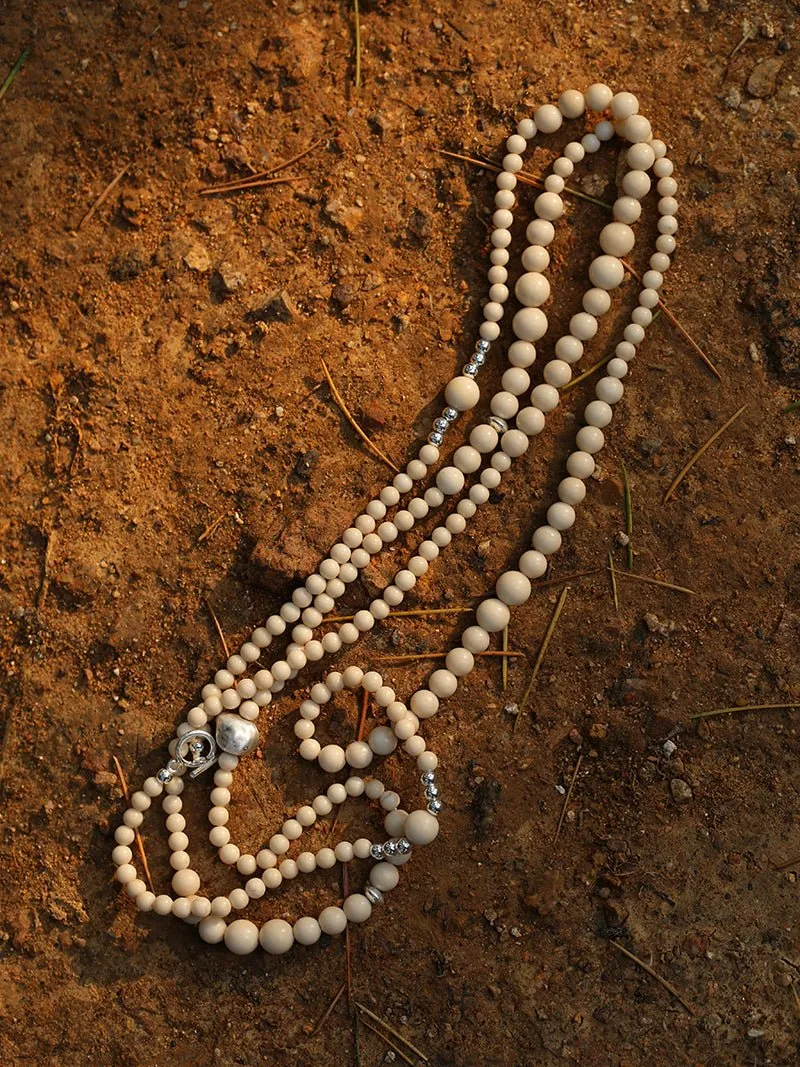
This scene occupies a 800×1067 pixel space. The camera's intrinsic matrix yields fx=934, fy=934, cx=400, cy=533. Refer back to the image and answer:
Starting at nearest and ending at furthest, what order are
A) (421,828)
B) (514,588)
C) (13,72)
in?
(421,828)
(514,588)
(13,72)

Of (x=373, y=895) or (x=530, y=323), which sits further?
(x=530, y=323)

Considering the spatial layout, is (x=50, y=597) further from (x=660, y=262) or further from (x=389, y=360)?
(x=660, y=262)

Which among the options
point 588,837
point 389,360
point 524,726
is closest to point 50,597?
point 389,360

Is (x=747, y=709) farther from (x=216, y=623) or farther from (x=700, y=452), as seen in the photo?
(x=216, y=623)

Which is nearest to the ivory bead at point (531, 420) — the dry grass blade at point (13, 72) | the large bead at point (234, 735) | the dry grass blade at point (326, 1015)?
the large bead at point (234, 735)

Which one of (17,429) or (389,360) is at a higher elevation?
(389,360)

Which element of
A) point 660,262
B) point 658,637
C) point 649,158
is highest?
point 649,158

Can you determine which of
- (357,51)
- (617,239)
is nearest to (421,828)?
(617,239)
